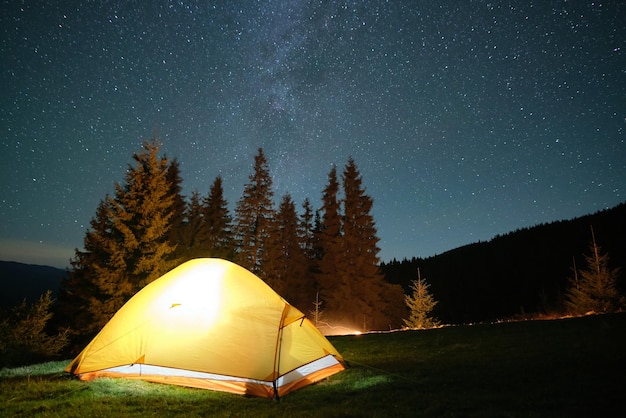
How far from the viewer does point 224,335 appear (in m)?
6.62

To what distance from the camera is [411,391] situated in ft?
19.7

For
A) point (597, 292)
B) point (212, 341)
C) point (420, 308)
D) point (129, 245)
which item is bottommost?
point (212, 341)

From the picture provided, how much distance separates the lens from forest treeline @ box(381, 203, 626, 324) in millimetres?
75562

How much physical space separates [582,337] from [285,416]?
9.12 m

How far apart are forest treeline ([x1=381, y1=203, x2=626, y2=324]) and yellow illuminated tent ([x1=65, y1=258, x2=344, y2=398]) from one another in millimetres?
73620

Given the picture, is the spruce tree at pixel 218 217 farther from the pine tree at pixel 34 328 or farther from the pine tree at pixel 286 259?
the pine tree at pixel 34 328

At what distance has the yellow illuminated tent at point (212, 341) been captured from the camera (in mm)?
6309

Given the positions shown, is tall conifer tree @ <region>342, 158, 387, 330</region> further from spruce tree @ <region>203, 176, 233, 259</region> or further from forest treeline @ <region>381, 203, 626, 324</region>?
forest treeline @ <region>381, 203, 626, 324</region>

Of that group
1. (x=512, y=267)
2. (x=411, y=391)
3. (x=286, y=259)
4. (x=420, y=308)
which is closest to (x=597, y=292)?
(x=420, y=308)

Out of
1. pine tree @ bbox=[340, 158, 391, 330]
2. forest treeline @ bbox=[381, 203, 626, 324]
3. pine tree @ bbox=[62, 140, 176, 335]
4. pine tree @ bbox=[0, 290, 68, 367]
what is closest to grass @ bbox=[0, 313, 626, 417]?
pine tree @ bbox=[0, 290, 68, 367]

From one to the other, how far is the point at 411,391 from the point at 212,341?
3.53m

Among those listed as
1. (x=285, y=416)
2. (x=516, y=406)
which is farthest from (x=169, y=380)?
(x=516, y=406)

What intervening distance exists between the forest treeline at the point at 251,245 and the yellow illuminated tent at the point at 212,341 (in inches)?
439

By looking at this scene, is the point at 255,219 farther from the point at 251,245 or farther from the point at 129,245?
the point at 129,245
